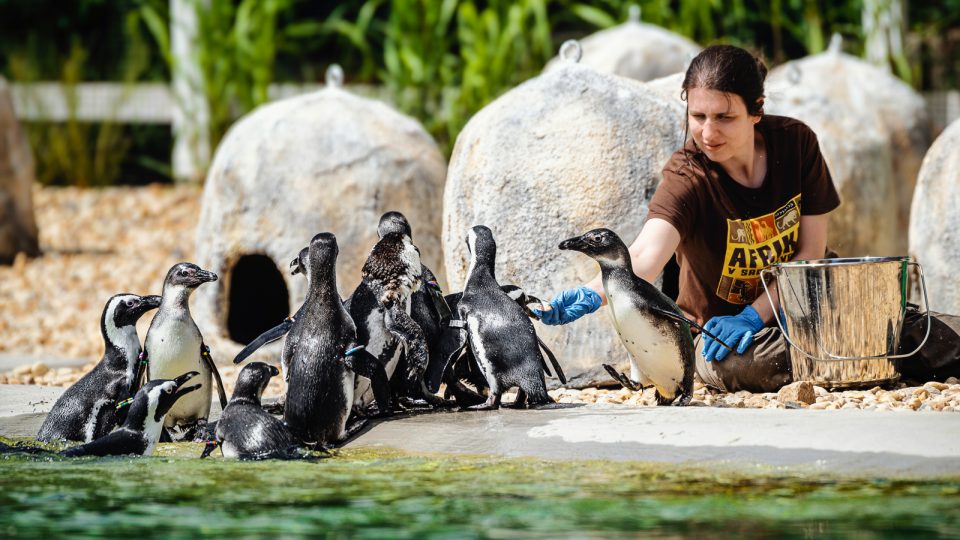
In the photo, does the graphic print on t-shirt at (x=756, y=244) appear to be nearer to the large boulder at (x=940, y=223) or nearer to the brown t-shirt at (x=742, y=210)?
the brown t-shirt at (x=742, y=210)

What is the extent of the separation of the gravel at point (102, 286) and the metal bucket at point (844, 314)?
0.09 meters

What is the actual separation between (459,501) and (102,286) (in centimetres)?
688

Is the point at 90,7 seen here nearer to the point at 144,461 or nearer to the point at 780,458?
the point at 144,461

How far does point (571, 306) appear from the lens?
4.67 meters

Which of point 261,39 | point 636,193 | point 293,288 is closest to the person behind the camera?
point 636,193

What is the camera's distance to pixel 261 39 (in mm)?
11594

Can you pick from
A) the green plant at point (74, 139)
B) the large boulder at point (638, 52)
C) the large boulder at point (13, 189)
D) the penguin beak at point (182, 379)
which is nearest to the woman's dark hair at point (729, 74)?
the penguin beak at point (182, 379)

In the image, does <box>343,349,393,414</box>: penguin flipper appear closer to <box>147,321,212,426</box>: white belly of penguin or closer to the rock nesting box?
<box>147,321,212,426</box>: white belly of penguin

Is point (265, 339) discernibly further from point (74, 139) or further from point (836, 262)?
point (74, 139)

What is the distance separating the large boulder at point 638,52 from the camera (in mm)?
10172

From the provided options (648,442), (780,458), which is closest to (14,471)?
(648,442)

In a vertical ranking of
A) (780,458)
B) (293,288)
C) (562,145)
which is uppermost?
(562,145)

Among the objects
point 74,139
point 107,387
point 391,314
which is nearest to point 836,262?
point 391,314

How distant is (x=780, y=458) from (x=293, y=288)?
3775 millimetres
